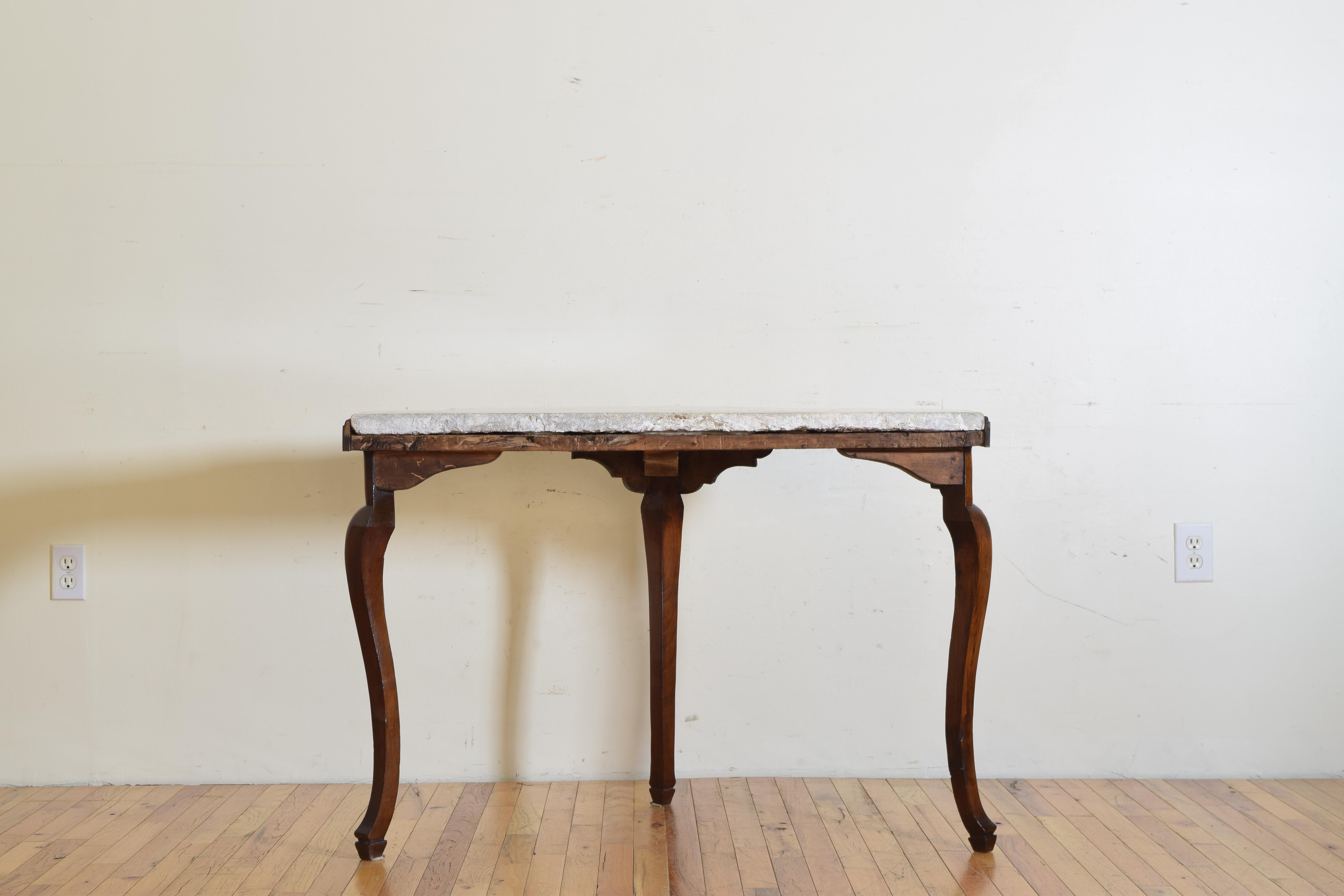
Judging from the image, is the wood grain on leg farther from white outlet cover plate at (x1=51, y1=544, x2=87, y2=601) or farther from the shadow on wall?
white outlet cover plate at (x1=51, y1=544, x2=87, y2=601)

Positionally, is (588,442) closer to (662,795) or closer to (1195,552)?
(662,795)

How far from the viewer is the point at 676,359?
64.1 inches

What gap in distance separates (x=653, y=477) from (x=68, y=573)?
43.0 inches

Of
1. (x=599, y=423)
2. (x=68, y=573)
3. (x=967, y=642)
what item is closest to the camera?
(x=599, y=423)

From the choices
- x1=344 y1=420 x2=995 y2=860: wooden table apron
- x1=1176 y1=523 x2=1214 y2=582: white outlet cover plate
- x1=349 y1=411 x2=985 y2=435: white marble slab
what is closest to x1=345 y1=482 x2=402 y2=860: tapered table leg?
x1=344 y1=420 x2=995 y2=860: wooden table apron

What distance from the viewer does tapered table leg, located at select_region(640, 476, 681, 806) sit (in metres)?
1.48

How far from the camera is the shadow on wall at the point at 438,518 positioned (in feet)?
5.33

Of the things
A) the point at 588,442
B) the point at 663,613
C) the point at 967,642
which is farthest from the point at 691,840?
the point at 588,442

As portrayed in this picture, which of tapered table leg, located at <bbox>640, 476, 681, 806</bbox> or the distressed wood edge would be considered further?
tapered table leg, located at <bbox>640, 476, 681, 806</bbox>

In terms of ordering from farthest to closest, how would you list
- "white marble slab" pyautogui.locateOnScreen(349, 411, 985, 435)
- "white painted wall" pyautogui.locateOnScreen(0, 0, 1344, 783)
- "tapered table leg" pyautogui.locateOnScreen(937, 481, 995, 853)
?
"white painted wall" pyautogui.locateOnScreen(0, 0, 1344, 783) → "tapered table leg" pyautogui.locateOnScreen(937, 481, 995, 853) → "white marble slab" pyautogui.locateOnScreen(349, 411, 985, 435)

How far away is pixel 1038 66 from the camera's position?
1.64 meters

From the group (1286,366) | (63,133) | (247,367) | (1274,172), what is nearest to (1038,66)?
(1274,172)

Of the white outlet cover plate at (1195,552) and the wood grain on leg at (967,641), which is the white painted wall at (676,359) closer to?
the white outlet cover plate at (1195,552)

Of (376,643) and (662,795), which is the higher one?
(376,643)
